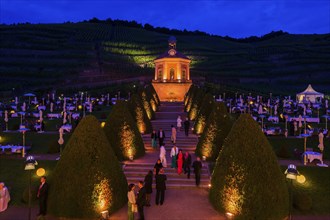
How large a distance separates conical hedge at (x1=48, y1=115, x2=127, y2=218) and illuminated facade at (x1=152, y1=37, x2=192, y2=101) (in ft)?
133

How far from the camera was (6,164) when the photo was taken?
65.1ft

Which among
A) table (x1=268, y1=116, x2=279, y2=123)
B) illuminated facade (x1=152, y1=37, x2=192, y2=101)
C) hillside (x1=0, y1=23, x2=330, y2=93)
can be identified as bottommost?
table (x1=268, y1=116, x2=279, y2=123)

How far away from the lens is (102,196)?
12617mm

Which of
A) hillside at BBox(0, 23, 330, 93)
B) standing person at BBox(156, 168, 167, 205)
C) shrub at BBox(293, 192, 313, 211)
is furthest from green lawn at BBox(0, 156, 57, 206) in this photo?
hillside at BBox(0, 23, 330, 93)

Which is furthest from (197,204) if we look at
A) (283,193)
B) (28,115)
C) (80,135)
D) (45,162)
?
(28,115)

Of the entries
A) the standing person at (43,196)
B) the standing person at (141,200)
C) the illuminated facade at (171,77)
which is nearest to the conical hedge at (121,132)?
the standing person at (43,196)

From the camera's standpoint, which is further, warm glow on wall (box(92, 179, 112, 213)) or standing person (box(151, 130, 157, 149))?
standing person (box(151, 130, 157, 149))

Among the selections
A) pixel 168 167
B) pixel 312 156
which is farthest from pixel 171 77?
pixel 168 167

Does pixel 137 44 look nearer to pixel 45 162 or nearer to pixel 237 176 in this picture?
pixel 45 162

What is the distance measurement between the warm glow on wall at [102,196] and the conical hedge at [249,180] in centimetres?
436

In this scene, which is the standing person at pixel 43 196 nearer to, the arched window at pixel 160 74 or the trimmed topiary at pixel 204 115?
the trimmed topiary at pixel 204 115

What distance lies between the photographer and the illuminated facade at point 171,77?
53.6 metres

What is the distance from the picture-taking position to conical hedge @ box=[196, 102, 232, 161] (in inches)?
766

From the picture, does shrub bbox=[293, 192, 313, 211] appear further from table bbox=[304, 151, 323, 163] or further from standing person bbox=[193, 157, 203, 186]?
table bbox=[304, 151, 323, 163]
